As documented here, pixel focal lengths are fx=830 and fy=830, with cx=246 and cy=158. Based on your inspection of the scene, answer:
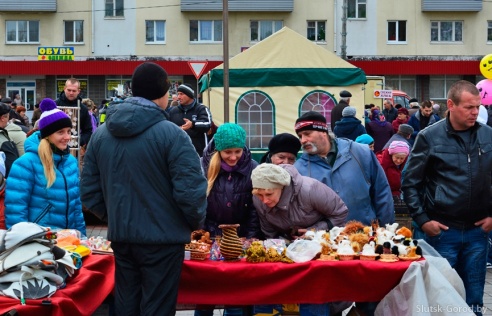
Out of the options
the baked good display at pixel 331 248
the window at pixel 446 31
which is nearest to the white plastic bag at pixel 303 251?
the baked good display at pixel 331 248

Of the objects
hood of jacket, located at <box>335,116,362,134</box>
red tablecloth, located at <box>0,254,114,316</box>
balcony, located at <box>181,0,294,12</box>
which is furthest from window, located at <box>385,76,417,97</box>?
red tablecloth, located at <box>0,254,114,316</box>

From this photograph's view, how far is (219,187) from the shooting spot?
655cm

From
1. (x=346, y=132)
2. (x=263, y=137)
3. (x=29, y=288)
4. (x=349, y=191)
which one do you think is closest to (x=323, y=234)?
(x=349, y=191)

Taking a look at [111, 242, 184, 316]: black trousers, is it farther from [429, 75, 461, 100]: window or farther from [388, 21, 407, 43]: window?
[429, 75, 461, 100]: window

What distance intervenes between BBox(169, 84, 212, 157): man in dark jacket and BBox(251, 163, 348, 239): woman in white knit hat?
6.04 meters

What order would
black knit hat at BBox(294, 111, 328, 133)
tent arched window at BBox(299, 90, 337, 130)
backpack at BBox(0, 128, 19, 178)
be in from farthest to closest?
tent arched window at BBox(299, 90, 337, 130)
backpack at BBox(0, 128, 19, 178)
black knit hat at BBox(294, 111, 328, 133)

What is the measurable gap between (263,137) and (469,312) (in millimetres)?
14546

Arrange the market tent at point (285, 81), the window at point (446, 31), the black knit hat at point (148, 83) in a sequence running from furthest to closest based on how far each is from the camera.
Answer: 1. the window at point (446, 31)
2. the market tent at point (285, 81)
3. the black knit hat at point (148, 83)

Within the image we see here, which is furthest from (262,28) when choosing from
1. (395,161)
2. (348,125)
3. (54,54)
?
(395,161)

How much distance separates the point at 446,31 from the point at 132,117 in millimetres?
43487

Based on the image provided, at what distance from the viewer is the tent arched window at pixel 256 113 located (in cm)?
1925

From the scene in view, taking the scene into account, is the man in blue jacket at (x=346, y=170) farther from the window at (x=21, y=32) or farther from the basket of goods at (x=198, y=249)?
the window at (x=21, y=32)

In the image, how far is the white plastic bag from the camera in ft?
18.8

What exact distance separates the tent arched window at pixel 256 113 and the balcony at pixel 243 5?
2562 cm
